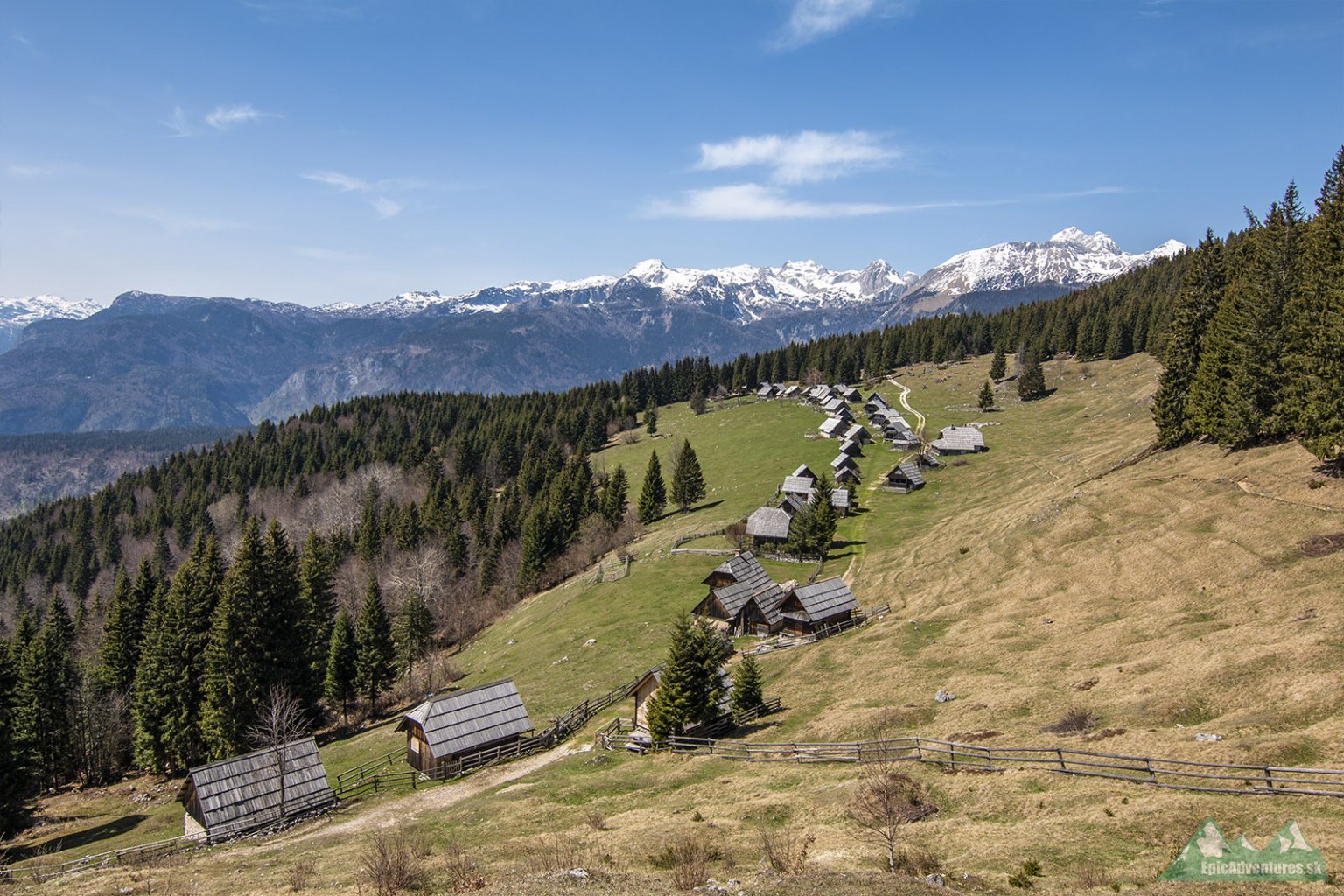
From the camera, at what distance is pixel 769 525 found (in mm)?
85125

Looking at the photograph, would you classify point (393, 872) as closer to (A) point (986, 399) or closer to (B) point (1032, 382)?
(A) point (986, 399)

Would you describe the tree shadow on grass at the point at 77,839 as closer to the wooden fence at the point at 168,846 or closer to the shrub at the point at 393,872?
the wooden fence at the point at 168,846

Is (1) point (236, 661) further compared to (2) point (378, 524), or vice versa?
(2) point (378, 524)

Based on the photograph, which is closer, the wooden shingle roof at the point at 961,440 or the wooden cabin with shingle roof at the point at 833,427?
the wooden shingle roof at the point at 961,440

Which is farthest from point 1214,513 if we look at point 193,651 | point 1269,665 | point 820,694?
point 193,651

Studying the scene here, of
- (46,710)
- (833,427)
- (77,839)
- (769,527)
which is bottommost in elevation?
(77,839)

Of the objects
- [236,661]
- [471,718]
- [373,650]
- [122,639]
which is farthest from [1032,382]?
[122,639]

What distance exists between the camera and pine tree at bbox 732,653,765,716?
45000 millimetres

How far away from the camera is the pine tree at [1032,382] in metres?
140

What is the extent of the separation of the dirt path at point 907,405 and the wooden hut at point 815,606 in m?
70.2

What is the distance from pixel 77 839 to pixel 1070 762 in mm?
61372

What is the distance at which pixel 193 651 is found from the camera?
60.0 m

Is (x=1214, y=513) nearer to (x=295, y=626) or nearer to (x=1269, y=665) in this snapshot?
(x=1269, y=665)

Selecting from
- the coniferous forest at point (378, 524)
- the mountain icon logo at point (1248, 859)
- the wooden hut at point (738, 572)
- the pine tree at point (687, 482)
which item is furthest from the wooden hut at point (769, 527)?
the mountain icon logo at point (1248, 859)
